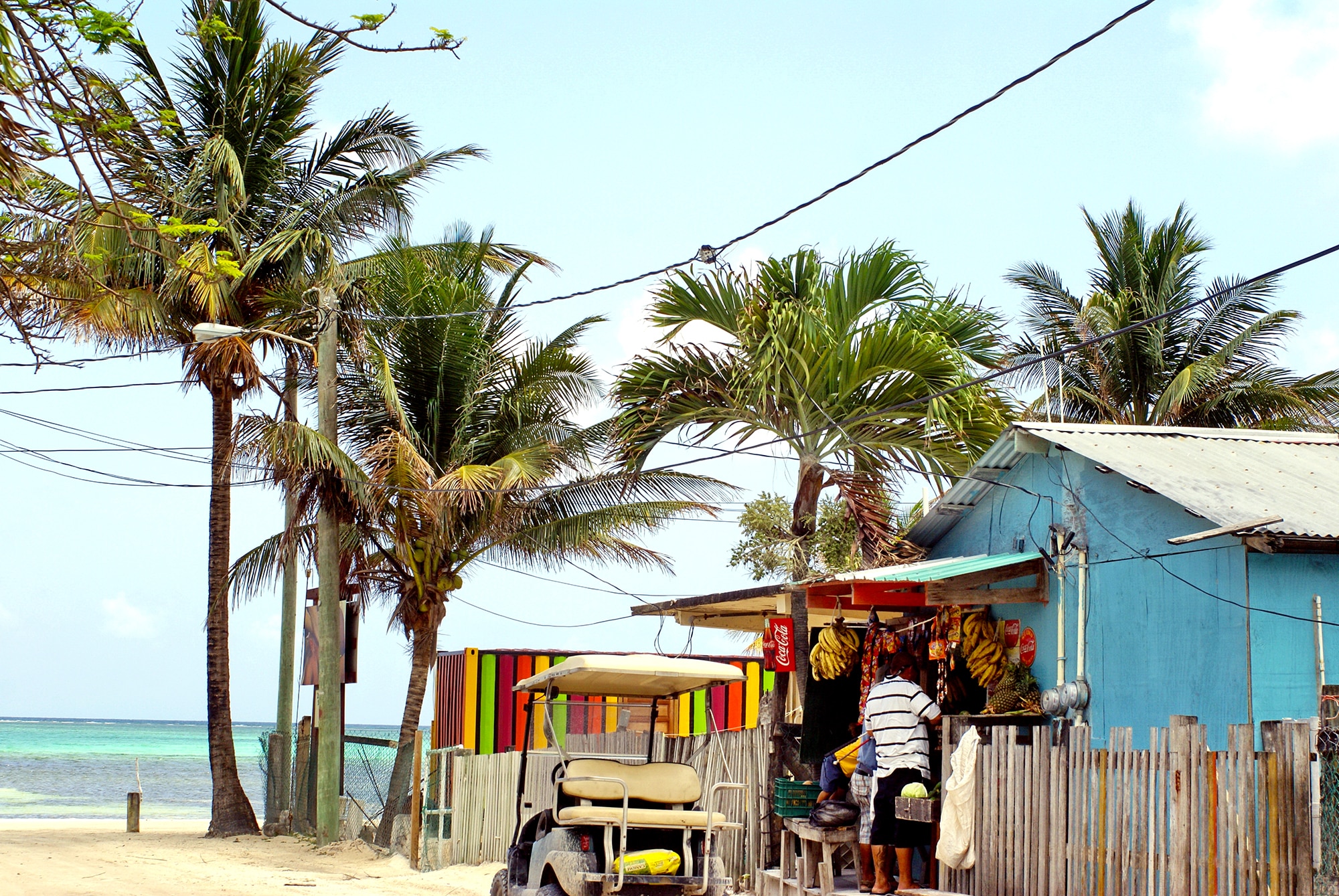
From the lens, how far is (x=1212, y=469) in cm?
1180

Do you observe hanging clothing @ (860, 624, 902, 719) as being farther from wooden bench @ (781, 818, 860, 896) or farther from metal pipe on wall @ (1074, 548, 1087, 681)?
metal pipe on wall @ (1074, 548, 1087, 681)

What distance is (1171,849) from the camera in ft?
27.4

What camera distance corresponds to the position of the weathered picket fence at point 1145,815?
24.9 feet

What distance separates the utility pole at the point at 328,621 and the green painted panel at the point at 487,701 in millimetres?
2241

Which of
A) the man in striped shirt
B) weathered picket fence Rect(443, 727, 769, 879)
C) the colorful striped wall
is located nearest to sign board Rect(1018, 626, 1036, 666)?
the man in striped shirt

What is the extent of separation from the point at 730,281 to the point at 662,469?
392cm

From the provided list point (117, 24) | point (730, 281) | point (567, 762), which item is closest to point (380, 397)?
point (730, 281)

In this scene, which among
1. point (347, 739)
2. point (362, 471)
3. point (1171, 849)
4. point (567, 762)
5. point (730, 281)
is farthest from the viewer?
point (347, 739)

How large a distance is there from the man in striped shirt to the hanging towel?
0.42 meters

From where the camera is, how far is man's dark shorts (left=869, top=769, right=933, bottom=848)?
1075 centimetres

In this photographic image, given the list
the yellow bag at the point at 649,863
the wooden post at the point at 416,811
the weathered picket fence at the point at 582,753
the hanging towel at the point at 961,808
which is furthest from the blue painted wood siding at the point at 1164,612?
the wooden post at the point at 416,811

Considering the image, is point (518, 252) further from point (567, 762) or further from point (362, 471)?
point (567, 762)

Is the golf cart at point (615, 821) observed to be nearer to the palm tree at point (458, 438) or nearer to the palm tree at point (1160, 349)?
the palm tree at point (458, 438)

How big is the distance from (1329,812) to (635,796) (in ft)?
Answer: 15.4
